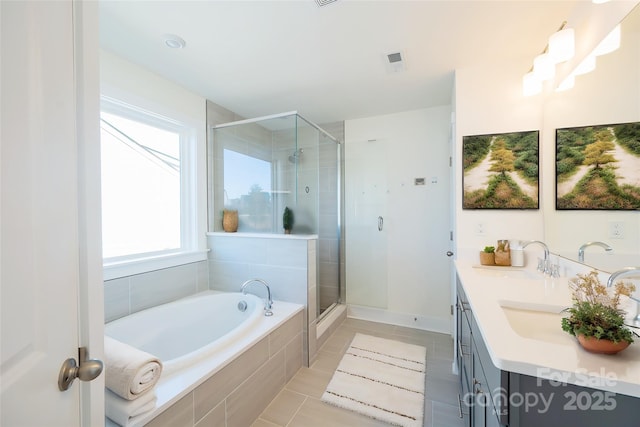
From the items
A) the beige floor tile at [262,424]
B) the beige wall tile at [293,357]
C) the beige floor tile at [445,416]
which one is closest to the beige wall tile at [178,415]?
the beige floor tile at [262,424]

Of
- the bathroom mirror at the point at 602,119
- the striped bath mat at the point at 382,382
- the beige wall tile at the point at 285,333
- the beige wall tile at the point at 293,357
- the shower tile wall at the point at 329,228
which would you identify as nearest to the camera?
the bathroom mirror at the point at 602,119

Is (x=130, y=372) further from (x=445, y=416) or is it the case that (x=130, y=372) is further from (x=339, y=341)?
(x=339, y=341)

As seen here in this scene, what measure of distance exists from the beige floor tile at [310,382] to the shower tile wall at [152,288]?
126 centimetres

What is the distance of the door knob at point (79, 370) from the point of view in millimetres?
598

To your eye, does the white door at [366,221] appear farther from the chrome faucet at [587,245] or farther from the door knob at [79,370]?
the door knob at [79,370]

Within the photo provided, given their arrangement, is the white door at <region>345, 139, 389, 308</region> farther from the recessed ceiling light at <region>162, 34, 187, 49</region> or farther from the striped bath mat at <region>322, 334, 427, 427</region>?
the recessed ceiling light at <region>162, 34, 187, 49</region>

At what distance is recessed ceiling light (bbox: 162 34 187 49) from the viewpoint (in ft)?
5.57

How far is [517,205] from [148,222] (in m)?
2.98

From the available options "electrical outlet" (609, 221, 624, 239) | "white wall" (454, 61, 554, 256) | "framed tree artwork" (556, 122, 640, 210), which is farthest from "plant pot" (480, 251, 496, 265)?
"electrical outlet" (609, 221, 624, 239)

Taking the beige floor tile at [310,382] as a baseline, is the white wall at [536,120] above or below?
above

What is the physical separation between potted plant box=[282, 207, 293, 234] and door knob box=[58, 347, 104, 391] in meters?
1.88

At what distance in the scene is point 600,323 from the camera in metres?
0.73

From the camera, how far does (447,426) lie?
1.61m

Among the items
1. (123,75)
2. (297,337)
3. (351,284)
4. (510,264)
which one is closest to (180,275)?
(297,337)
